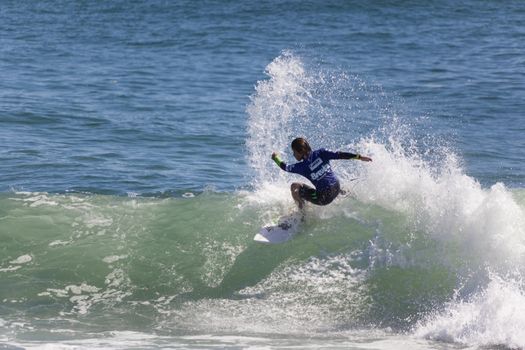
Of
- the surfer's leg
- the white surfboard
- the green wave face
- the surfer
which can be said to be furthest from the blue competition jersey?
the green wave face

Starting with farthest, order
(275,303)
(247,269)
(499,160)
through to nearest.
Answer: (499,160), (247,269), (275,303)

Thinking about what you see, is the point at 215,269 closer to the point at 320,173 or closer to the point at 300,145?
the point at 320,173

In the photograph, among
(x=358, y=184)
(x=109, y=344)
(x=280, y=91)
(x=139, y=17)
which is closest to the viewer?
(x=109, y=344)

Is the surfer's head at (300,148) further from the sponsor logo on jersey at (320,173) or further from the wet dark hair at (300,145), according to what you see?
the sponsor logo on jersey at (320,173)

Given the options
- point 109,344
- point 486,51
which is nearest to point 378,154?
point 109,344

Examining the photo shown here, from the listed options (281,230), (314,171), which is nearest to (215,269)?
(281,230)

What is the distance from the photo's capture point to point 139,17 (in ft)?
112

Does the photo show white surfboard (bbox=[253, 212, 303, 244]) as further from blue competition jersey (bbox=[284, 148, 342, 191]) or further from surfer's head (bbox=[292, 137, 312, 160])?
surfer's head (bbox=[292, 137, 312, 160])

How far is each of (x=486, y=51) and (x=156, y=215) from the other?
17.0 meters

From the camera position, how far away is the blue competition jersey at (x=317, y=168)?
1234 centimetres

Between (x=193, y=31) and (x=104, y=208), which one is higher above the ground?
(x=193, y=31)

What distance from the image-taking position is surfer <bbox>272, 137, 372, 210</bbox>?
12328mm

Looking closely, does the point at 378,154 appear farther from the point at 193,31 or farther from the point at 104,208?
the point at 193,31

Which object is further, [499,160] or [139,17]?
[139,17]
